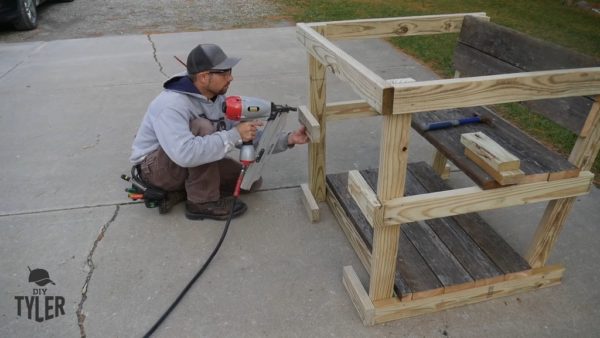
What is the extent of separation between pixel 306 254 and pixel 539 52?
5.52 ft

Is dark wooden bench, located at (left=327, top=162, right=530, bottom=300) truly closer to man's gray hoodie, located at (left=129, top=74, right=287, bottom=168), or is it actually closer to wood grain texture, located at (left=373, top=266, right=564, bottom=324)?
wood grain texture, located at (left=373, top=266, right=564, bottom=324)

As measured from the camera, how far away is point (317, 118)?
2719 mm

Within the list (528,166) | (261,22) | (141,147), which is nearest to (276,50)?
(261,22)

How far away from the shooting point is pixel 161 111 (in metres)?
2.51

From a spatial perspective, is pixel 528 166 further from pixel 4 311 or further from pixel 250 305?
pixel 4 311

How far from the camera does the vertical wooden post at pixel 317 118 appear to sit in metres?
2.60

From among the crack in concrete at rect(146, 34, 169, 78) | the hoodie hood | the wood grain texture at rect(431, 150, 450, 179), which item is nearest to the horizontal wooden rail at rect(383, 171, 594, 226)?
the wood grain texture at rect(431, 150, 450, 179)

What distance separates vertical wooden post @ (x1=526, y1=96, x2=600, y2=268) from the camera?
1.94 m

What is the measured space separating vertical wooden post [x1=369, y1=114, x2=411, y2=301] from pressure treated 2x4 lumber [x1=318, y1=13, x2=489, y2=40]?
1.19 meters

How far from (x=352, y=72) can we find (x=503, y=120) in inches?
Answer: 47.0

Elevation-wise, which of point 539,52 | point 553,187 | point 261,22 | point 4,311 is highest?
point 539,52

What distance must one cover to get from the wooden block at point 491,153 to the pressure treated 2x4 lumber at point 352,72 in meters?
0.58

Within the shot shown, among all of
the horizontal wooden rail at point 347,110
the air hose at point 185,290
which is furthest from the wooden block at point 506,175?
the air hose at point 185,290

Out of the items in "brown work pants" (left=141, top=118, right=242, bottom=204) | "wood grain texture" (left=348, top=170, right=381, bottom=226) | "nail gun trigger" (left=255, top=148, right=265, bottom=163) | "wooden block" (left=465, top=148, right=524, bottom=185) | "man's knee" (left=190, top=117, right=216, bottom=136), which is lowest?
"brown work pants" (left=141, top=118, right=242, bottom=204)
